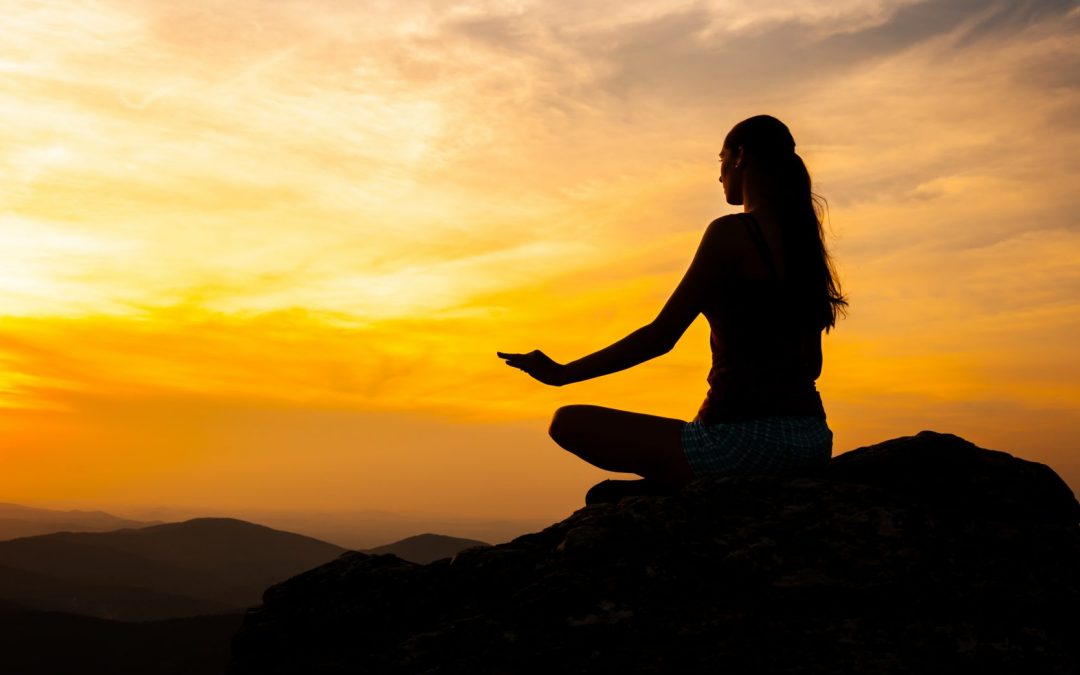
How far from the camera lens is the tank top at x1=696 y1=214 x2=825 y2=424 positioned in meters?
5.77

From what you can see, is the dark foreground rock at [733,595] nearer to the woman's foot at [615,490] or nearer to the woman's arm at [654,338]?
the woman's foot at [615,490]

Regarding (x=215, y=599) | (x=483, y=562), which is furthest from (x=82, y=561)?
(x=483, y=562)

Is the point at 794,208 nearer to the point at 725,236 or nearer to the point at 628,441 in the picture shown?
the point at 725,236

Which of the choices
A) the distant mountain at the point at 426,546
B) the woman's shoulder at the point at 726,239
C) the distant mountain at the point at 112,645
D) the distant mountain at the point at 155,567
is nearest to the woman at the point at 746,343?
the woman's shoulder at the point at 726,239

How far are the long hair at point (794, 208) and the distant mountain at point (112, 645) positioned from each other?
5376 cm

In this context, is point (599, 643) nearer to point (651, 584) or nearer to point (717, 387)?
point (651, 584)

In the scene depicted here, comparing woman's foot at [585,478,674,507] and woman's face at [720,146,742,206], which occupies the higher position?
woman's face at [720,146,742,206]

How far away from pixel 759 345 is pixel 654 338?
2.21 feet

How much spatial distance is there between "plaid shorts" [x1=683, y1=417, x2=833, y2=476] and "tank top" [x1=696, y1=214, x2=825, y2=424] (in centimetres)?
9

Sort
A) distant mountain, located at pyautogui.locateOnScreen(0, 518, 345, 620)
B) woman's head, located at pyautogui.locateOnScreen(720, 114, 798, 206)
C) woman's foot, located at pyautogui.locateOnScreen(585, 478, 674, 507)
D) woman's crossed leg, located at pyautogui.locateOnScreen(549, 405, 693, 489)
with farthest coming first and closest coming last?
distant mountain, located at pyautogui.locateOnScreen(0, 518, 345, 620), woman's foot, located at pyautogui.locateOnScreen(585, 478, 674, 507), woman's crossed leg, located at pyautogui.locateOnScreen(549, 405, 693, 489), woman's head, located at pyautogui.locateOnScreen(720, 114, 798, 206)

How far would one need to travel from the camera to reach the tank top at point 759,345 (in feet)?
18.9

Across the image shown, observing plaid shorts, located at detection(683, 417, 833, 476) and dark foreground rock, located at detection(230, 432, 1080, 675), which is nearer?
dark foreground rock, located at detection(230, 432, 1080, 675)

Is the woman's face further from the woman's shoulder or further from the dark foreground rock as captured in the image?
the dark foreground rock

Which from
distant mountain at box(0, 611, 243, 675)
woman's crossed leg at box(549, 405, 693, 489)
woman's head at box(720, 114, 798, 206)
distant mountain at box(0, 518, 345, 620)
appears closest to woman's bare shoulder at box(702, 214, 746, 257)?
woman's head at box(720, 114, 798, 206)
